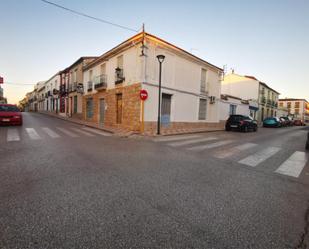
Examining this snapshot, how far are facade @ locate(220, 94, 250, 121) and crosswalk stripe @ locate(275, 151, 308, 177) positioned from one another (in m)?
15.6

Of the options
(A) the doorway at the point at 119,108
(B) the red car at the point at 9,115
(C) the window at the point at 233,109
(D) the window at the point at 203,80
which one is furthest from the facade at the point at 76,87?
(C) the window at the point at 233,109

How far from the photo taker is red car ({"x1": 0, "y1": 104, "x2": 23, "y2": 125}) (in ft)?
35.0

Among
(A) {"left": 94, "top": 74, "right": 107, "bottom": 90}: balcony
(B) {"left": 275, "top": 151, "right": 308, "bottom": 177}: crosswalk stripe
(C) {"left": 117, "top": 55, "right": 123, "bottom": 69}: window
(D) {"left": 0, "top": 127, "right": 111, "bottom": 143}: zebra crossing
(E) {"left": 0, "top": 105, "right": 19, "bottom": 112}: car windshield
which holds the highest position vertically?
(C) {"left": 117, "top": 55, "right": 123, "bottom": 69}: window

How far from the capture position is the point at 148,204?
8.61 feet

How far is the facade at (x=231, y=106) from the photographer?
21094 mm

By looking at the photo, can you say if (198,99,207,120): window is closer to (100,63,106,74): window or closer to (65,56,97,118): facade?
(100,63,106,74): window

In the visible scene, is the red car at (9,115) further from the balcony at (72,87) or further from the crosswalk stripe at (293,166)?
the crosswalk stripe at (293,166)

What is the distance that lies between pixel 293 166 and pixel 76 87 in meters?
23.0

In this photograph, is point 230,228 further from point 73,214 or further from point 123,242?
point 73,214

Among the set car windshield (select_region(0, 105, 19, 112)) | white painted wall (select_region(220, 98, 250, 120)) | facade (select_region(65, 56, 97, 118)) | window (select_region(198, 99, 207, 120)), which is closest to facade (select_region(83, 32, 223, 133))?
window (select_region(198, 99, 207, 120))

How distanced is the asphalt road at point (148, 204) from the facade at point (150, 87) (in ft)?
26.0

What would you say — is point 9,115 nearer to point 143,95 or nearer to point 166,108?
point 143,95

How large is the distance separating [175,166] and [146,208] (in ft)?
7.04

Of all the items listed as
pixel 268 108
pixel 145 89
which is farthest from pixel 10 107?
pixel 268 108
